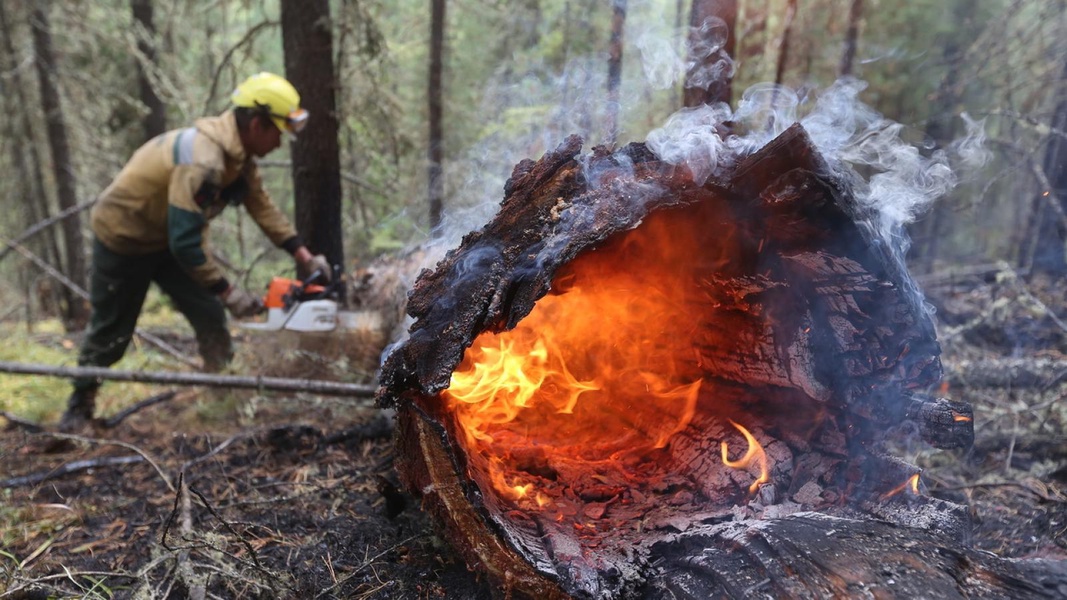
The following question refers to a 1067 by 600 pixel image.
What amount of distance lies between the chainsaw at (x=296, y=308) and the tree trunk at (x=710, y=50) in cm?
316

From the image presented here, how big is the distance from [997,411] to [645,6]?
1331 centimetres

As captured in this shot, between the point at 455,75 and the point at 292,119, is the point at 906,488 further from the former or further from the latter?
the point at 455,75

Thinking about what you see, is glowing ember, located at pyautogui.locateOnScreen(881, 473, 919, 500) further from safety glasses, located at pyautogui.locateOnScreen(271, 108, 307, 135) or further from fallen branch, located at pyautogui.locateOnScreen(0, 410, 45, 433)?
fallen branch, located at pyautogui.locateOnScreen(0, 410, 45, 433)

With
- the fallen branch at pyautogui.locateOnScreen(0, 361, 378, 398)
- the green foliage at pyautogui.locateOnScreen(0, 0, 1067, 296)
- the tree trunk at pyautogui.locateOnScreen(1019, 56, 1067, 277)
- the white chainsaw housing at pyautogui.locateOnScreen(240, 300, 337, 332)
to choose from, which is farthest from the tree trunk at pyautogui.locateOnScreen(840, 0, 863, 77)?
the fallen branch at pyautogui.locateOnScreen(0, 361, 378, 398)

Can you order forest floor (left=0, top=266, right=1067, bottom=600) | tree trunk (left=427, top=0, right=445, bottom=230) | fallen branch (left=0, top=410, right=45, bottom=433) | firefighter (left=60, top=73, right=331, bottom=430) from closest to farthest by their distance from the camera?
forest floor (left=0, top=266, right=1067, bottom=600) < firefighter (left=60, top=73, right=331, bottom=430) < fallen branch (left=0, top=410, right=45, bottom=433) < tree trunk (left=427, top=0, right=445, bottom=230)

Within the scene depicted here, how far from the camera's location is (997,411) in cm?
362

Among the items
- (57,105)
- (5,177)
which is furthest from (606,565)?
(5,177)

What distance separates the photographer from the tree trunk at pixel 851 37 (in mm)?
10672

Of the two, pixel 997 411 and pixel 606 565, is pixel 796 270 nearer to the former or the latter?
pixel 606 565

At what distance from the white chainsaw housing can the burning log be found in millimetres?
2195

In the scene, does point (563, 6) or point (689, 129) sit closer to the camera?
point (689, 129)

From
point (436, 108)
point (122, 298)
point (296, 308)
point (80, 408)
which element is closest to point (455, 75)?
point (436, 108)

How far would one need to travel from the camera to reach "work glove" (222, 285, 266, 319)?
4547 millimetres

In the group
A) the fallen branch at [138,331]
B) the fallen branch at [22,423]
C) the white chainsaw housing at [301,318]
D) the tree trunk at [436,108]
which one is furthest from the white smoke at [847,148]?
the tree trunk at [436,108]
